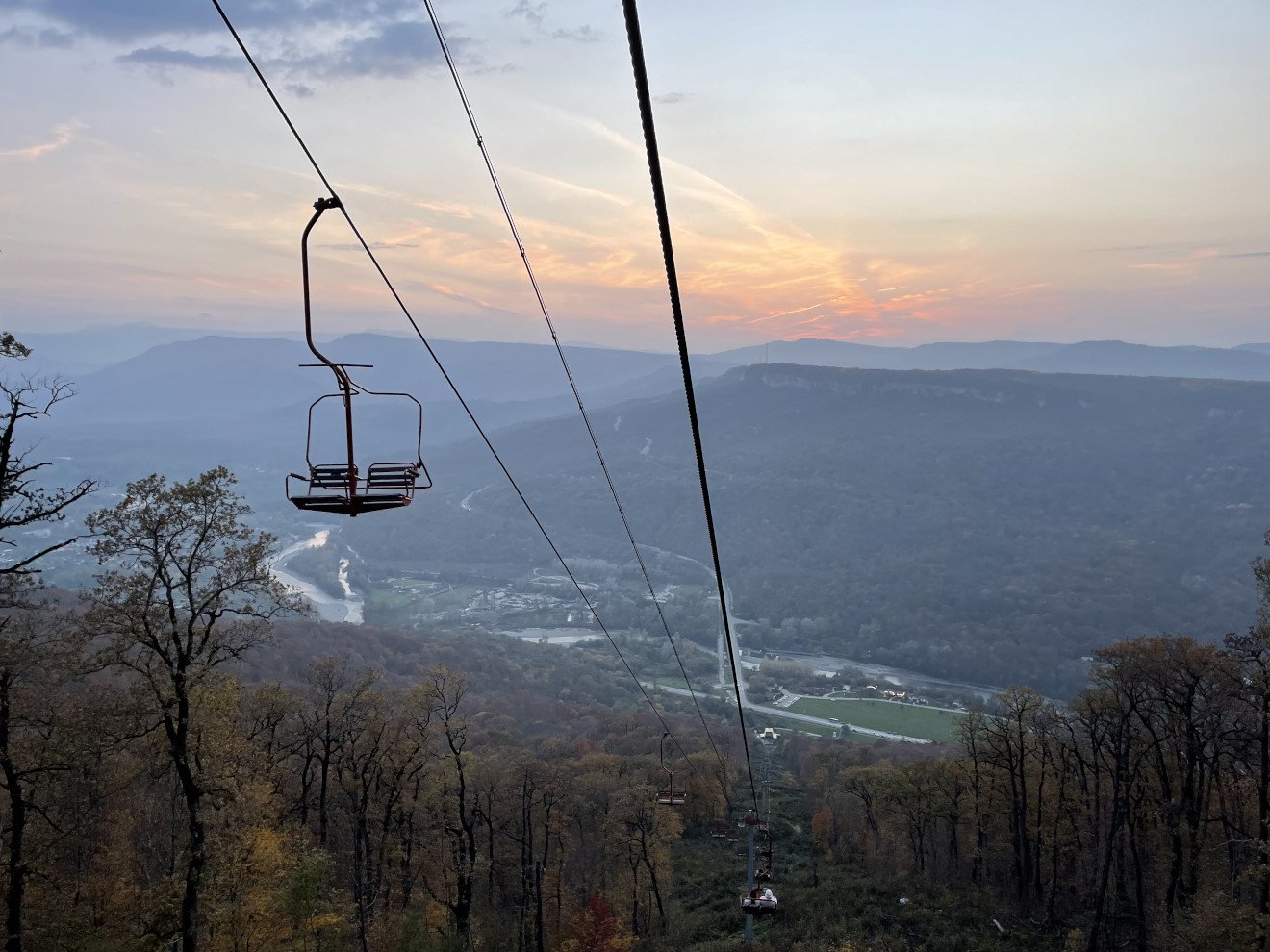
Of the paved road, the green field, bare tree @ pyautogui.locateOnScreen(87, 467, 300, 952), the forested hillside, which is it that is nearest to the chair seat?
bare tree @ pyautogui.locateOnScreen(87, 467, 300, 952)

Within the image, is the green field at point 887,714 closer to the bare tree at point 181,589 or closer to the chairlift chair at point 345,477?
the bare tree at point 181,589

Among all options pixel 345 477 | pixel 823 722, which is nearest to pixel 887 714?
pixel 823 722

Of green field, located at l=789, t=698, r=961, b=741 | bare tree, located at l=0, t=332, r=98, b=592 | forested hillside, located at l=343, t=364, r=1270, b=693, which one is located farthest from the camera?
forested hillside, located at l=343, t=364, r=1270, b=693

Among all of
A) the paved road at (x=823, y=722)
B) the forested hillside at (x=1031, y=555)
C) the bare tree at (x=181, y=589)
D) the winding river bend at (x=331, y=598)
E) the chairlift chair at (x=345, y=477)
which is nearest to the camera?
the chairlift chair at (x=345, y=477)

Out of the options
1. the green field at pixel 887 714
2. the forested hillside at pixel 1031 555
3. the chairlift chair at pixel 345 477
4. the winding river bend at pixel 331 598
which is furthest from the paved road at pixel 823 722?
the chairlift chair at pixel 345 477

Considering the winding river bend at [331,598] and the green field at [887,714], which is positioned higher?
the winding river bend at [331,598]

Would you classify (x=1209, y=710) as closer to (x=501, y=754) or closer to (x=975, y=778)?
(x=975, y=778)

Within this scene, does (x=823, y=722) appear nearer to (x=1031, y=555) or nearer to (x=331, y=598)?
(x=1031, y=555)

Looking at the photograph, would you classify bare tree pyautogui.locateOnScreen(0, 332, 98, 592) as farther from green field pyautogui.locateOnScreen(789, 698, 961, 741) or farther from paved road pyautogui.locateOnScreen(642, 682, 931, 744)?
green field pyautogui.locateOnScreen(789, 698, 961, 741)

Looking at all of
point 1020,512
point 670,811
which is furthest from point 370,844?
point 1020,512
